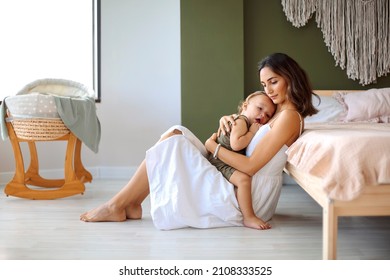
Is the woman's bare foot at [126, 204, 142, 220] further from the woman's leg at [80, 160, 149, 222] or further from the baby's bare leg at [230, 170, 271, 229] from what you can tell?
the baby's bare leg at [230, 170, 271, 229]

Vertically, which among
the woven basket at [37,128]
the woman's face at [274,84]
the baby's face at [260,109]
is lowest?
the woven basket at [37,128]

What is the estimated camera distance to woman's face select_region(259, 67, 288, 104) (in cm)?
224

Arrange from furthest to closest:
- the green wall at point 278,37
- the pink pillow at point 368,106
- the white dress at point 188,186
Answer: the green wall at point 278,37, the pink pillow at point 368,106, the white dress at point 188,186

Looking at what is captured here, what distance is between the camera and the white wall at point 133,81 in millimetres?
4289

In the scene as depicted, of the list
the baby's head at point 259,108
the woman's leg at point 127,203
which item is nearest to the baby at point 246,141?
the baby's head at point 259,108

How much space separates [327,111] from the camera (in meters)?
3.60

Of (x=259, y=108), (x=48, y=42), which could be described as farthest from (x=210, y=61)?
(x=259, y=108)

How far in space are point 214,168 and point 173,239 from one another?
1.32 feet

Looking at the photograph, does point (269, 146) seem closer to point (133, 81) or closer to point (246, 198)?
point (246, 198)

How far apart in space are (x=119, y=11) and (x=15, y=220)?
2.32m

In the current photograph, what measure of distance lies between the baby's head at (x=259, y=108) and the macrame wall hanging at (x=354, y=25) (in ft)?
6.25

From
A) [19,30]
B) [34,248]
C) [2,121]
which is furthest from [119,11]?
[34,248]

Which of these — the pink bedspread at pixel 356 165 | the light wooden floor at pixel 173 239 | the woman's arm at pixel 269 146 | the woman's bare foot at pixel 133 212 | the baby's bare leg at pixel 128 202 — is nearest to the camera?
the pink bedspread at pixel 356 165

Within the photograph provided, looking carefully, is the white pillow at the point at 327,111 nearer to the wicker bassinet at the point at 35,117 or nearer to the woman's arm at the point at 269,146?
the woman's arm at the point at 269,146
